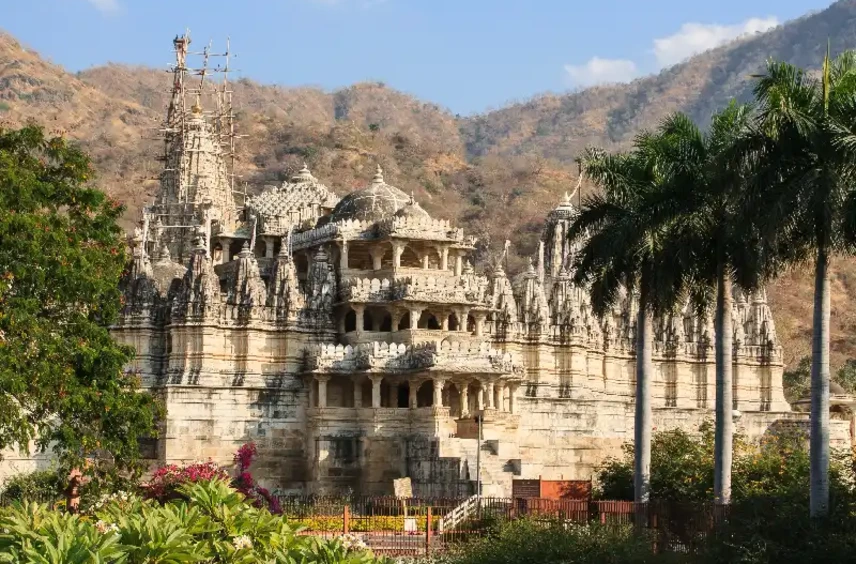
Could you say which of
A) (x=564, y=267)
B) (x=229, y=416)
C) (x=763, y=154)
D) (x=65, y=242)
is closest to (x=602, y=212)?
(x=763, y=154)

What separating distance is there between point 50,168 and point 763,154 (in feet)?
59.5

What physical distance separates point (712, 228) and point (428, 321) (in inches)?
938

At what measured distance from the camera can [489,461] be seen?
189ft

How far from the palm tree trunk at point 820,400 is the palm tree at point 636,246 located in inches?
252

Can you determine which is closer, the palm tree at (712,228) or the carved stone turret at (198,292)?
the palm tree at (712,228)

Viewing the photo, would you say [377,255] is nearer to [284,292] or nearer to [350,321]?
[350,321]

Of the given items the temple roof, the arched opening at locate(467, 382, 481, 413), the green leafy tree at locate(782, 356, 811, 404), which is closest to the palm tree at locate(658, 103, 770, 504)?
the arched opening at locate(467, 382, 481, 413)

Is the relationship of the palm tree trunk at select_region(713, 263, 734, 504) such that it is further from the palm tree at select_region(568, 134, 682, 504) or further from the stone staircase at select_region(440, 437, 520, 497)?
the stone staircase at select_region(440, 437, 520, 497)

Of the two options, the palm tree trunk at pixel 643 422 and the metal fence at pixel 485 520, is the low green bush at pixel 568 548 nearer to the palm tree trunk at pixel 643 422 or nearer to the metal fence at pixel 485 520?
the metal fence at pixel 485 520

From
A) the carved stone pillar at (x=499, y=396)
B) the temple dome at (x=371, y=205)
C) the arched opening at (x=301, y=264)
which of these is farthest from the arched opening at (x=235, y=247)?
the carved stone pillar at (x=499, y=396)

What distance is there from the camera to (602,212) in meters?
45.6

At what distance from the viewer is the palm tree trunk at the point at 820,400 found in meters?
35.6

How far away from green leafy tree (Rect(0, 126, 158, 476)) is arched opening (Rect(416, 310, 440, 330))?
2097 centimetres

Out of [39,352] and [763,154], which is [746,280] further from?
[39,352]
